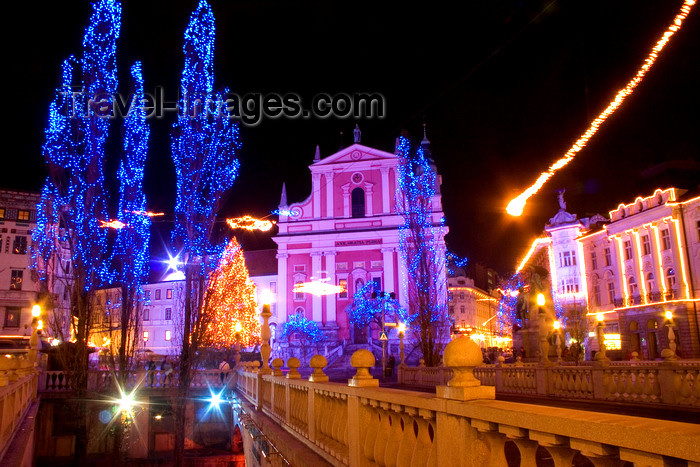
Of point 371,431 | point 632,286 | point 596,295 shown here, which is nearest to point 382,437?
point 371,431

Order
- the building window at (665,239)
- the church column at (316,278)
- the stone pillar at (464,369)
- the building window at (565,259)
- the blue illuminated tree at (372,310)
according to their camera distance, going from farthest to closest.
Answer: the building window at (565,259) < the church column at (316,278) < the blue illuminated tree at (372,310) < the building window at (665,239) < the stone pillar at (464,369)

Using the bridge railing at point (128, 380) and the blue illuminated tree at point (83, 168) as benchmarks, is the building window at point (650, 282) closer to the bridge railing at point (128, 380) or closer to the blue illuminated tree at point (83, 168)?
the bridge railing at point (128, 380)

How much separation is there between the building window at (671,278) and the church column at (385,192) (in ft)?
69.6

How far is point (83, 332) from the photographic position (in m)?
21.2

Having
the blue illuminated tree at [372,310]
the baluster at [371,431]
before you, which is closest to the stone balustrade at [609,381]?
the baluster at [371,431]

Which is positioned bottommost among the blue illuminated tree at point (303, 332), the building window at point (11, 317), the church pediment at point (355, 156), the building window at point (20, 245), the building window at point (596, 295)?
the blue illuminated tree at point (303, 332)

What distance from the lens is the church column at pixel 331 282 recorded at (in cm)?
4525

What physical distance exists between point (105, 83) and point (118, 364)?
11753mm

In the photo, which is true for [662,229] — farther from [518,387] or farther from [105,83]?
[105,83]

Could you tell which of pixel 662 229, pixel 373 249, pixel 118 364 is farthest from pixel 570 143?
pixel 373 249

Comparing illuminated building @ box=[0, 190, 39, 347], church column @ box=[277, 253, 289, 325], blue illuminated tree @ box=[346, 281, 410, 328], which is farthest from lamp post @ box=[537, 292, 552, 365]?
illuminated building @ box=[0, 190, 39, 347]

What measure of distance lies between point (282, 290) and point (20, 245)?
68.9 feet

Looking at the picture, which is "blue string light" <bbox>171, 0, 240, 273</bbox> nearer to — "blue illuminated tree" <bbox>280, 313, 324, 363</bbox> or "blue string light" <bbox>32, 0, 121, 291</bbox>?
"blue string light" <bbox>32, 0, 121, 291</bbox>

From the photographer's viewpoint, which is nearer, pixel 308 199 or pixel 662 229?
pixel 662 229
